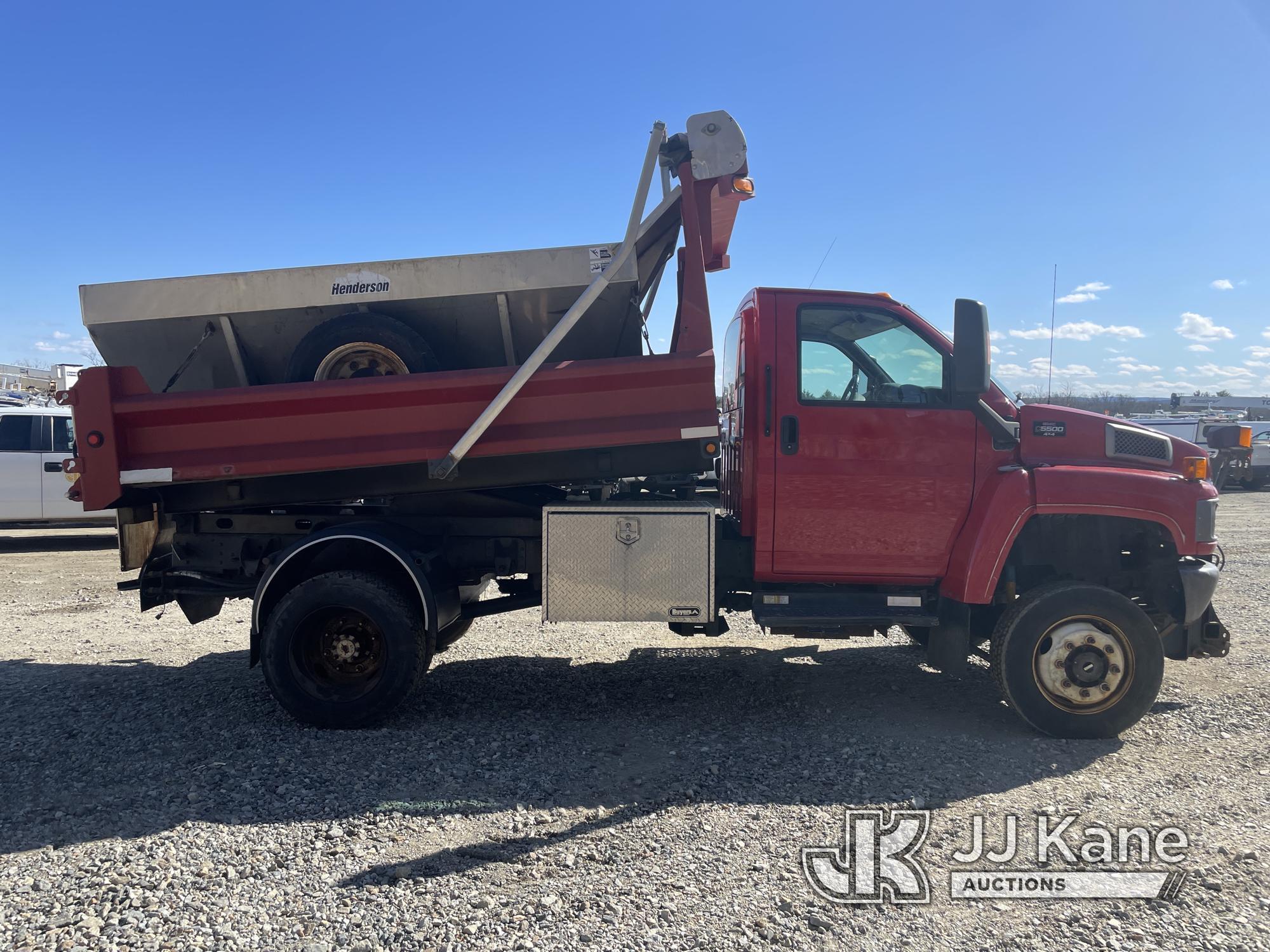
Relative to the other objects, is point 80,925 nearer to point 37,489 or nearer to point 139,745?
point 139,745

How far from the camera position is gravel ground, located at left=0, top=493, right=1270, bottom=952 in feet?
9.37

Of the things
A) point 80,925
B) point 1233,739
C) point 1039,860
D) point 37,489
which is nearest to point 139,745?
point 80,925

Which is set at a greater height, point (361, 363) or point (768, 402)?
point (361, 363)

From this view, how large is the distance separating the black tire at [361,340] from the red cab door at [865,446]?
2.13 metres

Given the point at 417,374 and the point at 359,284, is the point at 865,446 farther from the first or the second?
the point at 359,284

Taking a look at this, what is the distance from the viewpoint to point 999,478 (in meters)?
4.62

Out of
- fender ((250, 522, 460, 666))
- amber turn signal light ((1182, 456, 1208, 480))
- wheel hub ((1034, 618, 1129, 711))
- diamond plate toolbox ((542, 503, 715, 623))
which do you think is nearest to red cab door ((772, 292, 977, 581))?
diamond plate toolbox ((542, 503, 715, 623))

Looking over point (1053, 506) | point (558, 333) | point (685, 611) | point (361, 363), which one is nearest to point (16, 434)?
point (361, 363)

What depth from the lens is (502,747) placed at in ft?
14.5

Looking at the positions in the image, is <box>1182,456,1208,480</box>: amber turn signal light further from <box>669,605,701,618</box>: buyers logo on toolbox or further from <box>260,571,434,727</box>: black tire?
<box>260,571,434,727</box>: black tire

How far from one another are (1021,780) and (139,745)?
459 centimetres

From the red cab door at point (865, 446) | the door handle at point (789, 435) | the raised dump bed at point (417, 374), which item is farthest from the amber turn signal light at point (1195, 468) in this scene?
the raised dump bed at point (417, 374)

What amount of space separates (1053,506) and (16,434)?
1331 centimetres

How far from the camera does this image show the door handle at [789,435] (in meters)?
4.71
